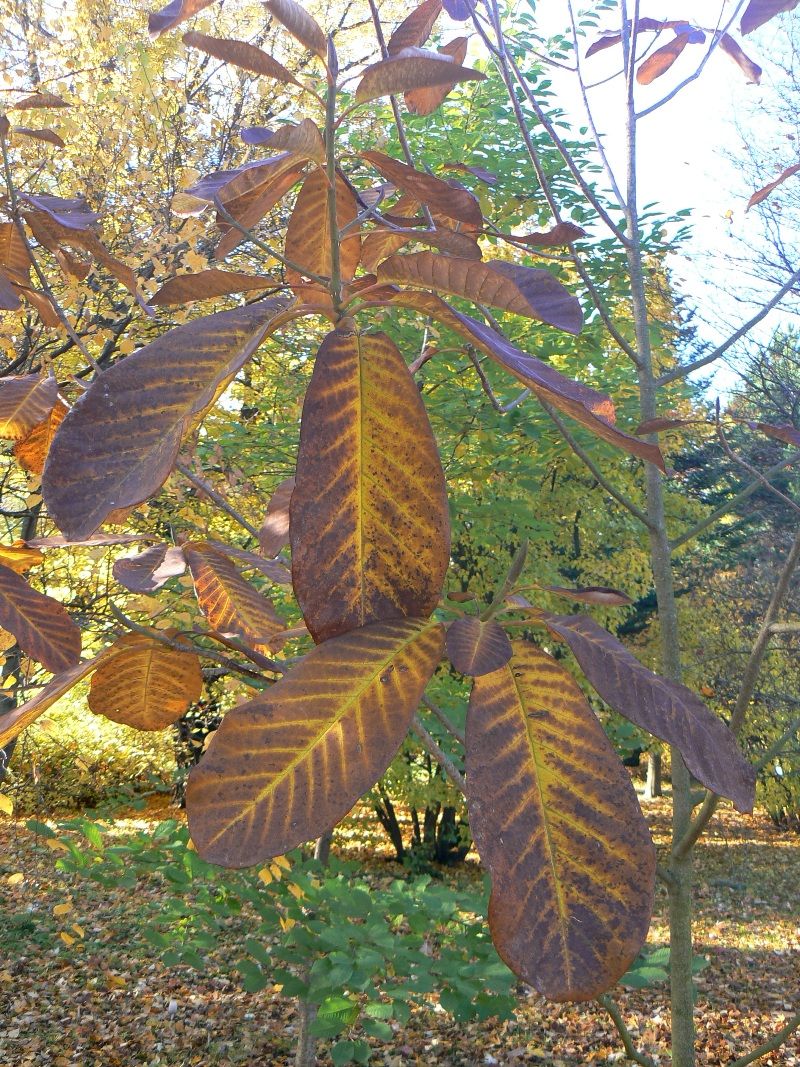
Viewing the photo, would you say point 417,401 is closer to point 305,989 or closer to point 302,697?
point 302,697

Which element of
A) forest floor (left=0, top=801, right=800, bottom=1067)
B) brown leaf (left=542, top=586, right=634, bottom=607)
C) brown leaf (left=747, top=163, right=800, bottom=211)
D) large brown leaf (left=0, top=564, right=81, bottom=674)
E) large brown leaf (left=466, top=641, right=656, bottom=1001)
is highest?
brown leaf (left=747, top=163, right=800, bottom=211)

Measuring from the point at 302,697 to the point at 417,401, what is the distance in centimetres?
18

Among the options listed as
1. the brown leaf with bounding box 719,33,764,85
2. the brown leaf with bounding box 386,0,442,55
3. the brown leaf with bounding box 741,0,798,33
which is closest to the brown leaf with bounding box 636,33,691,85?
the brown leaf with bounding box 719,33,764,85

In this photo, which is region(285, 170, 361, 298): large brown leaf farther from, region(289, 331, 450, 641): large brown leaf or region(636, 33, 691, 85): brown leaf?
region(636, 33, 691, 85): brown leaf

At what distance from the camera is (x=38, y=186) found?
4.79m

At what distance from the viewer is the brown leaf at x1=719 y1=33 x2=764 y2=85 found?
124cm

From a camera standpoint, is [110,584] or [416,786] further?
[416,786]

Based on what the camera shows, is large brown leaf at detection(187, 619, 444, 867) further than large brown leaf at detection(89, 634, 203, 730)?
No

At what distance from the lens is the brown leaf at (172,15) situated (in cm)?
64

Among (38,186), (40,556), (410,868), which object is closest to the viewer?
(40,556)

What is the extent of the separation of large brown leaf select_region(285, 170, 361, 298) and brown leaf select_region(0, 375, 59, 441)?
24cm

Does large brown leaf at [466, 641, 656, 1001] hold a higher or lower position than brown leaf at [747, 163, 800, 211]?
lower

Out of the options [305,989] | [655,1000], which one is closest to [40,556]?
[305,989]

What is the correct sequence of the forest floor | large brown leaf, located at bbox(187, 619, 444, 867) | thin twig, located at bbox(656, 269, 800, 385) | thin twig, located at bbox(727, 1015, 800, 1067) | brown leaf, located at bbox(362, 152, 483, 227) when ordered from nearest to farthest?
1. large brown leaf, located at bbox(187, 619, 444, 867)
2. brown leaf, located at bbox(362, 152, 483, 227)
3. thin twig, located at bbox(727, 1015, 800, 1067)
4. thin twig, located at bbox(656, 269, 800, 385)
5. the forest floor
